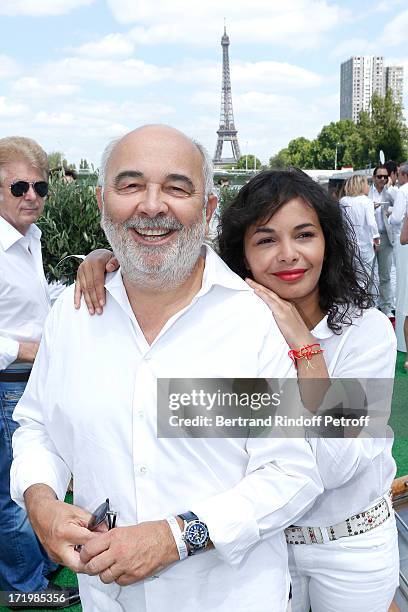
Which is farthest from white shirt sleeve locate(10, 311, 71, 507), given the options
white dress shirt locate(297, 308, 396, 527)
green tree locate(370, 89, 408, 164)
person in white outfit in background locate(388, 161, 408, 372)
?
green tree locate(370, 89, 408, 164)

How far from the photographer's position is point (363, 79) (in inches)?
5709

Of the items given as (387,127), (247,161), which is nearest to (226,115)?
(247,161)

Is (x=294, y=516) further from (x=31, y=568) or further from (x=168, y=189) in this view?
(x=31, y=568)

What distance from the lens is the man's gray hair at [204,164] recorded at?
1741 mm

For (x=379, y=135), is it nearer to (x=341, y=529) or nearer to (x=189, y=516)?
(x=341, y=529)

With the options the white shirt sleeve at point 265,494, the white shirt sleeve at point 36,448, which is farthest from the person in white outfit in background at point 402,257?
the white shirt sleeve at point 36,448

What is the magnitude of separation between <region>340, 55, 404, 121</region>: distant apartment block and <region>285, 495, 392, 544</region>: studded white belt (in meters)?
147

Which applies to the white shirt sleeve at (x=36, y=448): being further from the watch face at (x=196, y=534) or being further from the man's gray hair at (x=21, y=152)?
the man's gray hair at (x=21, y=152)

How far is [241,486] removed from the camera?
1.55m

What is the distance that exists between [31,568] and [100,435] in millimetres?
2089

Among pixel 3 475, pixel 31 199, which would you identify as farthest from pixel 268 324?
pixel 3 475

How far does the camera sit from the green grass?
137 inches

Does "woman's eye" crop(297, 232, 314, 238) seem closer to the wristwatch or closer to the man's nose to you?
the man's nose

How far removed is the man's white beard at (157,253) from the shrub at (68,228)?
3.15 metres
